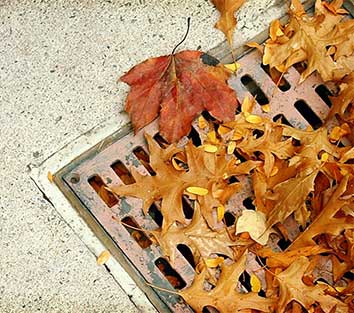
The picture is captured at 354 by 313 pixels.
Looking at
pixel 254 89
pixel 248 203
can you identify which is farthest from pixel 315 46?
pixel 248 203

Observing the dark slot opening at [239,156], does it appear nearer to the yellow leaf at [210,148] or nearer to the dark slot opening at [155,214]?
the yellow leaf at [210,148]

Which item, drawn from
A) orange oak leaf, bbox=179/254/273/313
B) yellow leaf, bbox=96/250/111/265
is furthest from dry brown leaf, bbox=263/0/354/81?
yellow leaf, bbox=96/250/111/265

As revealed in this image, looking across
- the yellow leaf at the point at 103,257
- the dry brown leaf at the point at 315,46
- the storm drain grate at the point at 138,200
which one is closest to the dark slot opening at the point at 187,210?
the storm drain grate at the point at 138,200

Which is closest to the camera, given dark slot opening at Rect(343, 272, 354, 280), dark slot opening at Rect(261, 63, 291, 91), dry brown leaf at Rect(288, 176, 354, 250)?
dry brown leaf at Rect(288, 176, 354, 250)

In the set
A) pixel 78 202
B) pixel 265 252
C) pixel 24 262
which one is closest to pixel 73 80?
pixel 78 202

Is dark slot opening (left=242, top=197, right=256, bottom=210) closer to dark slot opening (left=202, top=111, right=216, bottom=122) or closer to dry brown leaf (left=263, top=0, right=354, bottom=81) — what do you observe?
dark slot opening (left=202, top=111, right=216, bottom=122)

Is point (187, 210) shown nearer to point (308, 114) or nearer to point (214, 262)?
point (214, 262)
